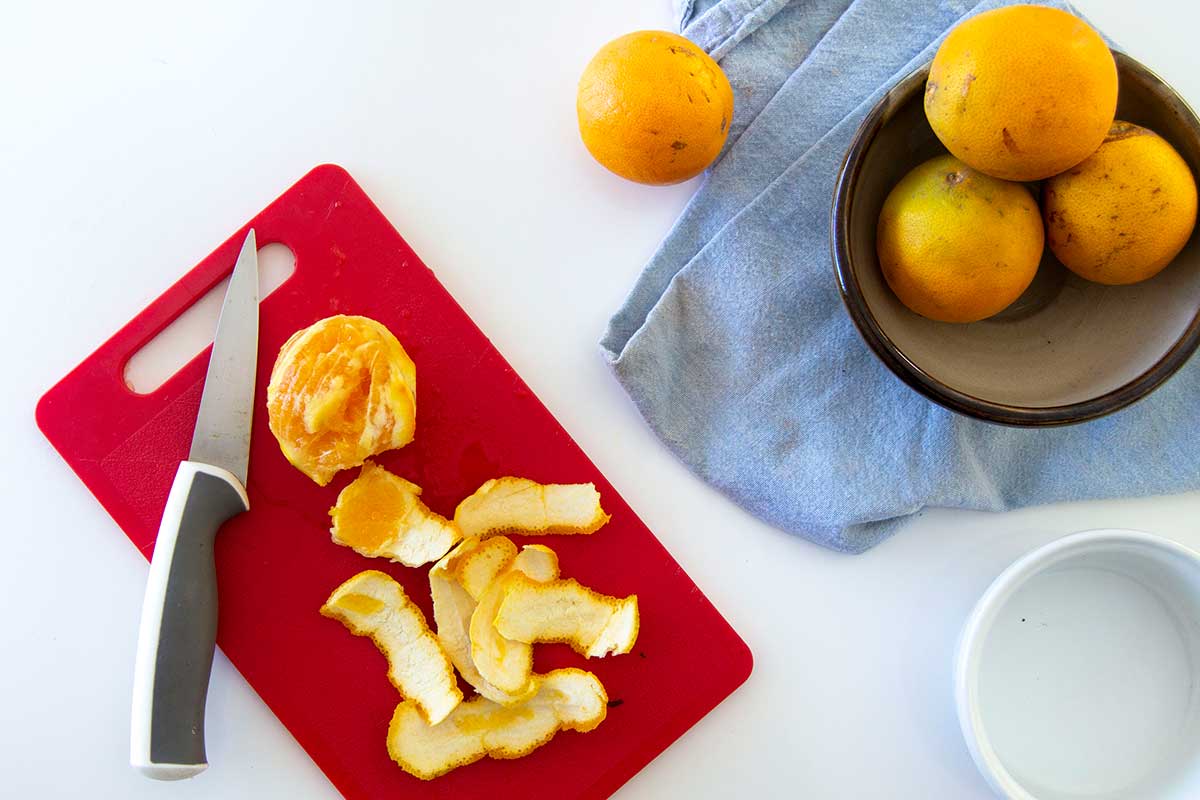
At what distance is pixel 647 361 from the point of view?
52.2 inches

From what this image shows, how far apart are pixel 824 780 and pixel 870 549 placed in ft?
1.13

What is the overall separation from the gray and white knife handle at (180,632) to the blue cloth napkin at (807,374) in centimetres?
59

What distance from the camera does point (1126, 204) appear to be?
1072 mm

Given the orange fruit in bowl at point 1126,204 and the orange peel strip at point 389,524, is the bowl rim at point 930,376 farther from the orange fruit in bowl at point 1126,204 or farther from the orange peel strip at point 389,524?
the orange peel strip at point 389,524

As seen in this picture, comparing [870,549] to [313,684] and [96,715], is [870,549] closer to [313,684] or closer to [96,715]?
[313,684]

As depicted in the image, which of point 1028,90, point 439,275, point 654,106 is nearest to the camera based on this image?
point 1028,90

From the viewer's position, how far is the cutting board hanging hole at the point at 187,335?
4.43 feet

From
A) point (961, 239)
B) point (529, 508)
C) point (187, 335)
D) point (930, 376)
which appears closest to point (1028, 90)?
point (961, 239)

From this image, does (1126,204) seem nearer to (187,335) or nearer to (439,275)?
(439,275)

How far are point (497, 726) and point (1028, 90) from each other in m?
1.04

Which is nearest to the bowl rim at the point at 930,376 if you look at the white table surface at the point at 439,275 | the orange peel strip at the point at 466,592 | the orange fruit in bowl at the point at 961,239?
the orange fruit in bowl at the point at 961,239

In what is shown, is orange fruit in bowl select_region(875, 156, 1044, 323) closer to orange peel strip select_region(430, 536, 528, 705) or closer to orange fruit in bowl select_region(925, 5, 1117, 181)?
orange fruit in bowl select_region(925, 5, 1117, 181)

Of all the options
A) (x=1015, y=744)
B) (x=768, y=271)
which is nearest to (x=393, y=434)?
(x=768, y=271)

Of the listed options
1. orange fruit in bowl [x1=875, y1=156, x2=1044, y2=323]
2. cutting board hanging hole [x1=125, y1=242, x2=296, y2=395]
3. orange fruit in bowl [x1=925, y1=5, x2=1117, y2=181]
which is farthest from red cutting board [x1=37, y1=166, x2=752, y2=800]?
orange fruit in bowl [x1=925, y1=5, x2=1117, y2=181]
